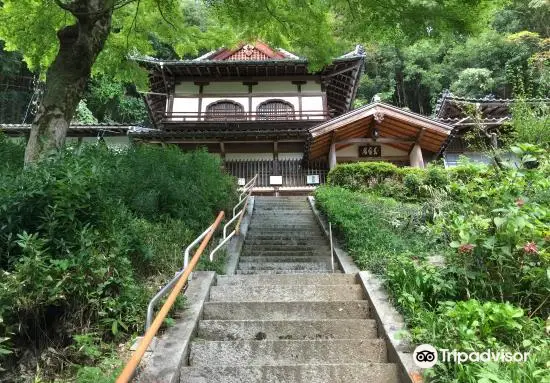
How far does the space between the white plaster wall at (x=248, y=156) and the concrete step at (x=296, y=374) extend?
14.1 metres

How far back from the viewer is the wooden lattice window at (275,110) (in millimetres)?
18156

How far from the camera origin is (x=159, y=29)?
916 cm

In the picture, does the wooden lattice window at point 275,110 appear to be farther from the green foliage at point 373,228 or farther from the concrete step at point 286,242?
the concrete step at point 286,242

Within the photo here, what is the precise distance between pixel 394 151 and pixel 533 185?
12961 millimetres

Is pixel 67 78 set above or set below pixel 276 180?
above

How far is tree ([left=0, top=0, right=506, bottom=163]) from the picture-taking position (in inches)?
251

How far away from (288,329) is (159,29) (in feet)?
24.7

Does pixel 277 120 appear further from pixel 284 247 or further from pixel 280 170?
pixel 284 247

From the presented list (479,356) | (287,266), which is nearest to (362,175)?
(287,266)

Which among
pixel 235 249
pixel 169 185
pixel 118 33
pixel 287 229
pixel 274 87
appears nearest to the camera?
pixel 169 185

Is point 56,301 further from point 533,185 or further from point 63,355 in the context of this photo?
point 533,185

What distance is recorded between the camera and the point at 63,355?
354cm

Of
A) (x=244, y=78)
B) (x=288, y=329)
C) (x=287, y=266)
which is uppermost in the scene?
(x=244, y=78)

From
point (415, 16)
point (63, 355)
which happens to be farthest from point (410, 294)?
point (415, 16)
